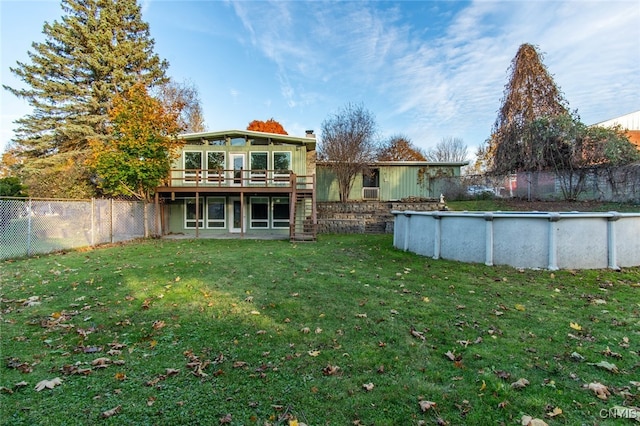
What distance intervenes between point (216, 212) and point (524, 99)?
18331 mm

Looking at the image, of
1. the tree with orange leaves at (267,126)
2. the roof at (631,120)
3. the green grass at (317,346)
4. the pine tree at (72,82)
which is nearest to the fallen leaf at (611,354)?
the green grass at (317,346)

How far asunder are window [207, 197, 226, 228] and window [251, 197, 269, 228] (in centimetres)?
158

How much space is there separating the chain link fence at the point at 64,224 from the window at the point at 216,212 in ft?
11.6

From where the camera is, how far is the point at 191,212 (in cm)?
1769

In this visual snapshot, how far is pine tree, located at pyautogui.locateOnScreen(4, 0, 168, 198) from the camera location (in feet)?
74.6

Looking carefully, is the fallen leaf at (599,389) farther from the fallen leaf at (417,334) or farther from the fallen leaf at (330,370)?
the fallen leaf at (330,370)

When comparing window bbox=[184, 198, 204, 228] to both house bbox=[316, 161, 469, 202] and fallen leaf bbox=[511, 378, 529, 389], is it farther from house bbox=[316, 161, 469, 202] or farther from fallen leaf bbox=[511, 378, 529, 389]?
fallen leaf bbox=[511, 378, 529, 389]

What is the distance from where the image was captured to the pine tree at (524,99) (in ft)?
56.6

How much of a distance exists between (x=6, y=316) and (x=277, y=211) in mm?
13614

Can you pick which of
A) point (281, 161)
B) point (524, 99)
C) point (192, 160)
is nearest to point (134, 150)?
point (192, 160)

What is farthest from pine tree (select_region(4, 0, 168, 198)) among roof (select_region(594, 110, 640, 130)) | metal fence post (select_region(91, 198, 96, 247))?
roof (select_region(594, 110, 640, 130))

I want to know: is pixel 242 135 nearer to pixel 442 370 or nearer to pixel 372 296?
pixel 372 296

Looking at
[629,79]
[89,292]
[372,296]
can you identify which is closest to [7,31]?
[89,292]

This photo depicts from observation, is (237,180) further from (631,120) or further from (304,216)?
(631,120)
